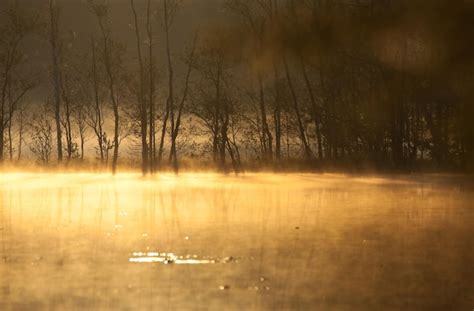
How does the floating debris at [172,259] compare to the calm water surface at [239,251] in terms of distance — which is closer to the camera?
the calm water surface at [239,251]

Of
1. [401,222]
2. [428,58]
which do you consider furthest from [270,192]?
[428,58]

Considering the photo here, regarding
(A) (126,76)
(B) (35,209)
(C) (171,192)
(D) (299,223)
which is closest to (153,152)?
(A) (126,76)

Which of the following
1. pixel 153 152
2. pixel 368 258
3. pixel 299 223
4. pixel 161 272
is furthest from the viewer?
pixel 153 152

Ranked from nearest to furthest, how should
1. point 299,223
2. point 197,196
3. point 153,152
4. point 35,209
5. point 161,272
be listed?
point 161,272, point 299,223, point 35,209, point 197,196, point 153,152

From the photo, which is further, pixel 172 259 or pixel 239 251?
pixel 239 251

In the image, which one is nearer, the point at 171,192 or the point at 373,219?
the point at 373,219

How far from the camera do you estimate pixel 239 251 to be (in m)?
12.2

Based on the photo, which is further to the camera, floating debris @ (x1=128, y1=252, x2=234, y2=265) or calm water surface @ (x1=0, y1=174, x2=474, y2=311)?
floating debris @ (x1=128, y1=252, x2=234, y2=265)

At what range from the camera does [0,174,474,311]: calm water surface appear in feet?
29.2

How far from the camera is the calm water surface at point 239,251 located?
891 centimetres

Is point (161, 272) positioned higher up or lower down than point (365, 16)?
lower down

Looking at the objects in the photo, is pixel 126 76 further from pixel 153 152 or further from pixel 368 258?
pixel 368 258

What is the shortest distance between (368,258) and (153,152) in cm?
4767

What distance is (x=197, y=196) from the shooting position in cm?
2233
